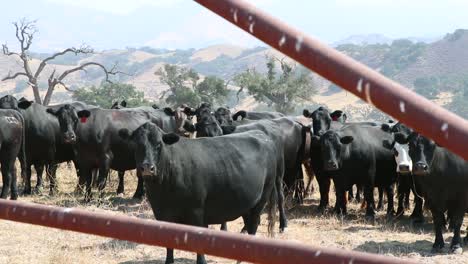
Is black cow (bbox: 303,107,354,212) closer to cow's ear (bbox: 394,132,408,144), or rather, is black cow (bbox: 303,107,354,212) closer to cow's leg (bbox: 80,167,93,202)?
cow's ear (bbox: 394,132,408,144)

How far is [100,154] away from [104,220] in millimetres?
10289

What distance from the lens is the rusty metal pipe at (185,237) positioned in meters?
1.49

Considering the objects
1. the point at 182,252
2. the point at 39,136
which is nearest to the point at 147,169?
the point at 182,252

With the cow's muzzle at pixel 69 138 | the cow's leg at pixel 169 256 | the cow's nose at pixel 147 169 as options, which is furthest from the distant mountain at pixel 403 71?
the cow's nose at pixel 147 169

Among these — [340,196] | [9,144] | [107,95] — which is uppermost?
[107,95]

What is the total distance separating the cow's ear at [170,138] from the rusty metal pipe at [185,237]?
480 centimetres

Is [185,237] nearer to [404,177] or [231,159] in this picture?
[231,159]

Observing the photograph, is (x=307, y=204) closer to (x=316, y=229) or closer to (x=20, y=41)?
(x=316, y=229)

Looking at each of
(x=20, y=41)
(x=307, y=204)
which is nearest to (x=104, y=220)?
(x=307, y=204)

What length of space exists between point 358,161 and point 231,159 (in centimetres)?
467

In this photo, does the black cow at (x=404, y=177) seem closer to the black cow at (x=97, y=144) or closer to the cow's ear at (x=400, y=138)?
the cow's ear at (x=400, y=138)

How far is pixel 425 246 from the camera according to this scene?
8836 mm

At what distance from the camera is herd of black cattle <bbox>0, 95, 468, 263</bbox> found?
689 cm

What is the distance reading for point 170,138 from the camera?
6785 mm
